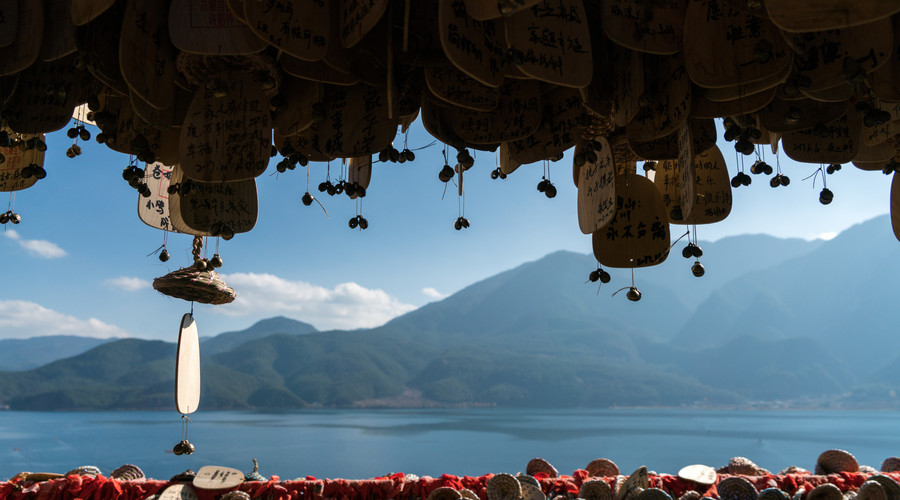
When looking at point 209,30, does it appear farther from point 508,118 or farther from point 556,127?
point 556,127

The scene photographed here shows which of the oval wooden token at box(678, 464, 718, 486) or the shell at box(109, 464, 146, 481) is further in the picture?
the shell at box(109, 464, 146, 481)

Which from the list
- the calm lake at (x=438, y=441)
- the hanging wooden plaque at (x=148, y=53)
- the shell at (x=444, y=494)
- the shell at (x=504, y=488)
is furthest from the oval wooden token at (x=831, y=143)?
the calm lake at (x=438, y=441)

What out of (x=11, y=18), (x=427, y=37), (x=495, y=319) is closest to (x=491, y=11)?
(x=427, y=37)

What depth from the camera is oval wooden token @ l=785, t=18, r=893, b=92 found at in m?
1.23

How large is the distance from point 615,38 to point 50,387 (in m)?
128

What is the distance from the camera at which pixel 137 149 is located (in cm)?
159

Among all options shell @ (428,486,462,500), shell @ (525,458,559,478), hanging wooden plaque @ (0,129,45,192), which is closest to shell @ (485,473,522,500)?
shell @ (428,486,462,500)

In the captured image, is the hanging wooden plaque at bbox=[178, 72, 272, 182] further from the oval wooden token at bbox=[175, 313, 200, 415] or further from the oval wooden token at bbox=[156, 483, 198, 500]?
the oval wooden token at bbox=[156, 483, 198, 500]

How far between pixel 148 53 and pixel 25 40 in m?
0.23

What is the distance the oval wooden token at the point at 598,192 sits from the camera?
1643mm

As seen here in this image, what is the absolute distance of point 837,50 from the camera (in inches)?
50.7

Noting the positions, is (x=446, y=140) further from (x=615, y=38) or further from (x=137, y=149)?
(x=137, y=149)

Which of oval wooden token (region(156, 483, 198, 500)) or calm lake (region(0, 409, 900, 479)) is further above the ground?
oval wooden token (region(156, 483, 198, 500))

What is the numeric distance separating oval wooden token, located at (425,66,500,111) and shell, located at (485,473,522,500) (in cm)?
131
